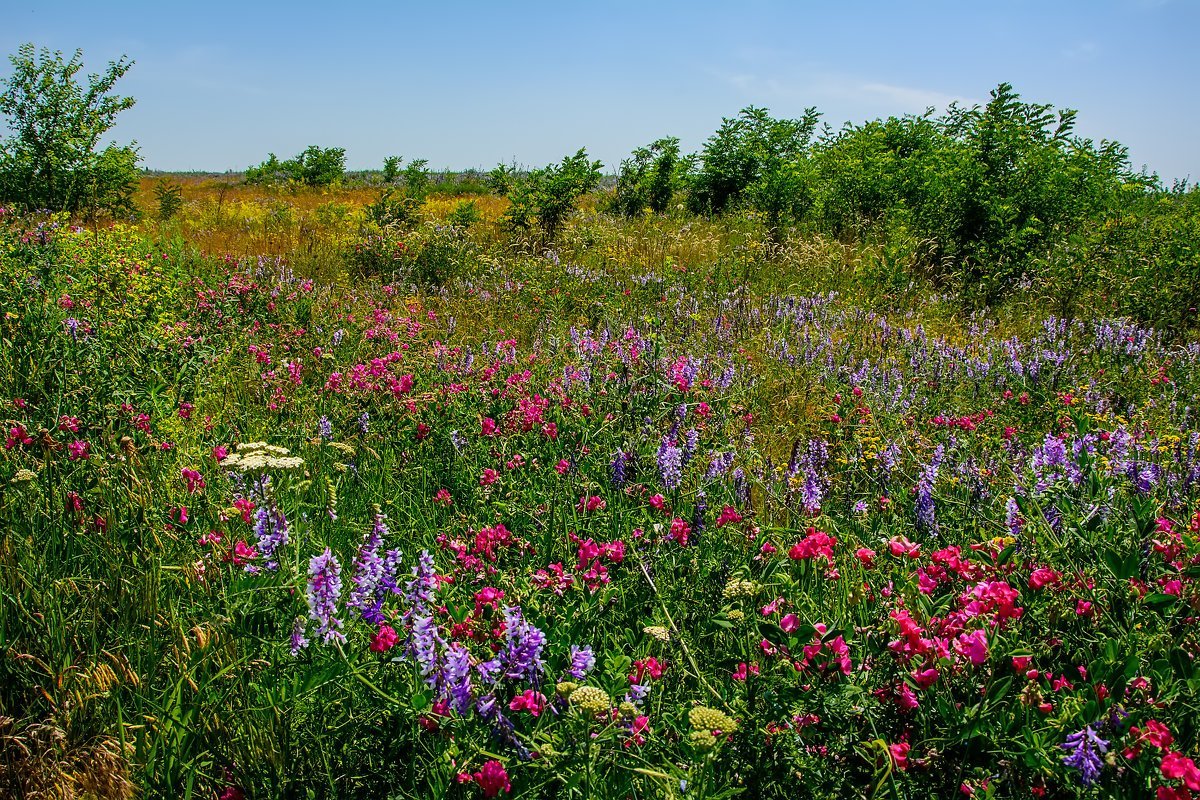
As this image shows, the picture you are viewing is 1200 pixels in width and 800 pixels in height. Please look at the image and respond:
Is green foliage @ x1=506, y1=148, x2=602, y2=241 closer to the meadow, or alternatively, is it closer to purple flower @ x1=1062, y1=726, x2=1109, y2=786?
the meadow

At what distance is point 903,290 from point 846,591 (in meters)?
5.81

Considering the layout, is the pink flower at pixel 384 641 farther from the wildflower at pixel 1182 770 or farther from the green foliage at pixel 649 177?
the green foliage at pixel 649 177

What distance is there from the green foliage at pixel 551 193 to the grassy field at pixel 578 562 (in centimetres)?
574

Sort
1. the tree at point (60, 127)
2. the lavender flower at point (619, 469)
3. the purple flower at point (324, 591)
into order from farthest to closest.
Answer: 1. the tree at point (60, 127)
2. the lavender flower at point (619, 469)
3. the purple flower at point (324, 591)

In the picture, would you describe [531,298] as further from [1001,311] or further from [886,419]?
[1001,311]

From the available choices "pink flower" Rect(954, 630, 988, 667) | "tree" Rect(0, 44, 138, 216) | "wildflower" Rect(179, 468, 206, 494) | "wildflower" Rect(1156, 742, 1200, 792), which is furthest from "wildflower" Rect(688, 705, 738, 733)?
"tree" Rect(0, 44, 138, 216)

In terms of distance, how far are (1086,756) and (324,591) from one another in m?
1.44

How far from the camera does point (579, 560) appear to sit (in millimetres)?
1907

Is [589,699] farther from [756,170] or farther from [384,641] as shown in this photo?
[756,170]

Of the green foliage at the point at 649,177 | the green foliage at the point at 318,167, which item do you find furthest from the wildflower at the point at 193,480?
the green foliage at the point at 318,167

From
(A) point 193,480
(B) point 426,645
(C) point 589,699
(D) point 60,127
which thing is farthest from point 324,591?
(D) point 60,127

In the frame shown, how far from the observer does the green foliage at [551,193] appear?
34.4ft

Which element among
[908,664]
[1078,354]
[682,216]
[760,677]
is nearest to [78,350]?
[760,677]

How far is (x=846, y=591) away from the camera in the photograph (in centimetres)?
212
